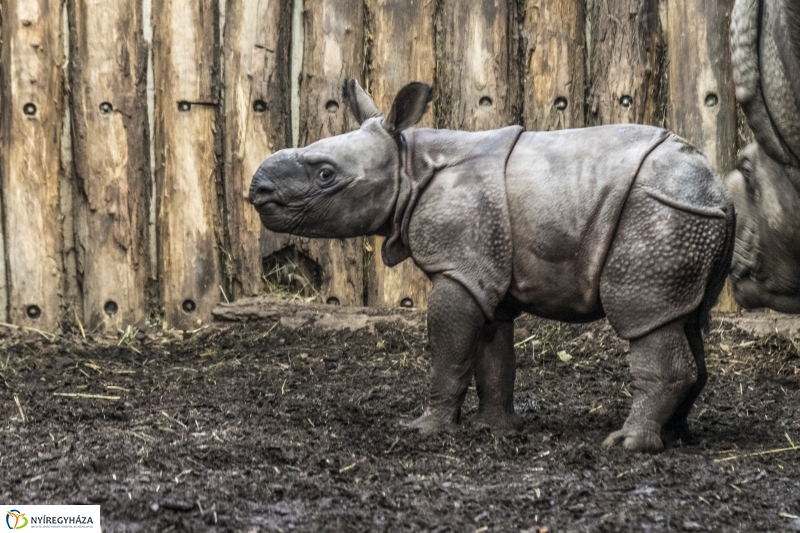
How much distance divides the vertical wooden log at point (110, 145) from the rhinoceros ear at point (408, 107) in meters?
3.04

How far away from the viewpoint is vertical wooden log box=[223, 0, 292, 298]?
7.34 m

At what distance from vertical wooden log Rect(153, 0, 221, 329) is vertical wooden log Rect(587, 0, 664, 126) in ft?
8.45

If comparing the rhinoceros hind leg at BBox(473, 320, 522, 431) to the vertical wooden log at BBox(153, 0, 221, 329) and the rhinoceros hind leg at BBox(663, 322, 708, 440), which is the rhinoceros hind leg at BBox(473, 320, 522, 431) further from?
the vertical wooden log at BBox(153, 0, 221, 329)

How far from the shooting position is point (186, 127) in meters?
7.34

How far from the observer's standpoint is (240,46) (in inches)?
290

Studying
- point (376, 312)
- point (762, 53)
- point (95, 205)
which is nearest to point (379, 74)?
point (376, 312)

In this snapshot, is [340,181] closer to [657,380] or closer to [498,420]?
[498,420]

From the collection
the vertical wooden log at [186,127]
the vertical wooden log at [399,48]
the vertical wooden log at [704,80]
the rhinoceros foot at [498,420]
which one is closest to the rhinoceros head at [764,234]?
the rhinoceros foot at [498,420]

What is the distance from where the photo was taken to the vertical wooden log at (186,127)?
288 inches

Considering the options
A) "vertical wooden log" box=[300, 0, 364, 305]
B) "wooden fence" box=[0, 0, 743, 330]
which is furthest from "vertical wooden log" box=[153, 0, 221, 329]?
"vertical wooden log" box=[300, 0, 364, 305]

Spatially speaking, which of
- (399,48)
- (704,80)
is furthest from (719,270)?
(399,48)

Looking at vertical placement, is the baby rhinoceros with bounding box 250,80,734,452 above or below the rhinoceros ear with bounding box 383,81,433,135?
below

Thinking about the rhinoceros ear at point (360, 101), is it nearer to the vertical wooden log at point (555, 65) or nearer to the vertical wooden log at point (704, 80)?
the vertical wooden log at point (555, 65)

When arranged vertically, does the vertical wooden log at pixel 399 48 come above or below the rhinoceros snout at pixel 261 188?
above
